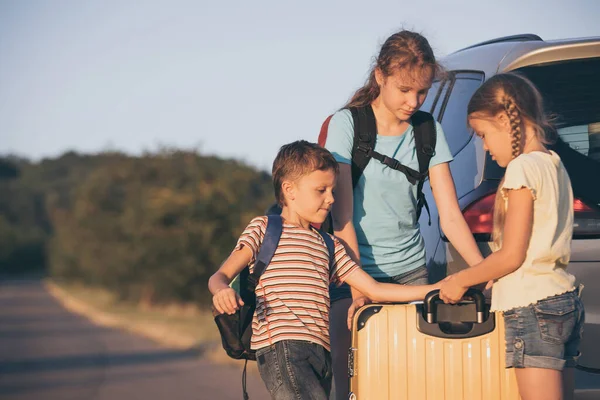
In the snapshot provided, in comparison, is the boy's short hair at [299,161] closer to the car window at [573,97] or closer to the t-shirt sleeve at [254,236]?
the t-shirt sleeve at [254,236]

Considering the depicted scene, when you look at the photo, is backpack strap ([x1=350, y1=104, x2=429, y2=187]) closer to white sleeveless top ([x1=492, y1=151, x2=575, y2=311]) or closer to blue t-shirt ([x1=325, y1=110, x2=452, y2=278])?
blue t-shirt ([x1=325, y1=110, x2=452, y2=278])

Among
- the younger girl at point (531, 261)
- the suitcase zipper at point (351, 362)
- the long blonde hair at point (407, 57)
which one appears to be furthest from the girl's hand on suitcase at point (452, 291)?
the long blonde hair at point (407, 57)

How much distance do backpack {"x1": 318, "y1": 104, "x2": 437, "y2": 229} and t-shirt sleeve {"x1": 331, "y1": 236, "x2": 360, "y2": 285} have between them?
17 cm

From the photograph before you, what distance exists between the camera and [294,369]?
129 inches

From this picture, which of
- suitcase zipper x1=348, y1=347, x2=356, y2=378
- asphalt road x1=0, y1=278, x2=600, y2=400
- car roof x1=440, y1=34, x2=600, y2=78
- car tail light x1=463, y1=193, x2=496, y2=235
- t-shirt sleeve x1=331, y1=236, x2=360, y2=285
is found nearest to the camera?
suitcase zipper x1=348, y1=347, x2=356, y2=378

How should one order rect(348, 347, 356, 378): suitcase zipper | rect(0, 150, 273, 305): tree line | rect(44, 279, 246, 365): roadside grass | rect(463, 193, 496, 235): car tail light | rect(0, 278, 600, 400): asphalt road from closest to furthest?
rect(348, 347, 356, 378): suitcase zipper
rect(463, 193, 496, 235): car tail light
rect(0, 278, 600, 400): asphalt road
rect(44, 279, 246, 365): roadside grass
rect(0, 150, 273, 305): tree line

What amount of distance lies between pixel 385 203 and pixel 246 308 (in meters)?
0.67

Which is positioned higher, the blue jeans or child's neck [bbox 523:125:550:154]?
child's neck [bbox 523:125:550:154]

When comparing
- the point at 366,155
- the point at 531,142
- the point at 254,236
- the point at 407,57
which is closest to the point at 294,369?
the point at 254,236

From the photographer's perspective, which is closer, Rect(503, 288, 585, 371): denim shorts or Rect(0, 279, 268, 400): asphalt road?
Rect(503, 288, 585, 371): denim shorts

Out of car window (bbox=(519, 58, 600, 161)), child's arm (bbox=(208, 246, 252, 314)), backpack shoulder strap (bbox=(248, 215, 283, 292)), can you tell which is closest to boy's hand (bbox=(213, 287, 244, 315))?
child's arm (bbox=(208, 246, 252, 314))

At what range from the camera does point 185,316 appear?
82.0 ft

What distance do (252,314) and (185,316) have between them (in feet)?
72.1

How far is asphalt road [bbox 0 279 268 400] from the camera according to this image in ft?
31.0
